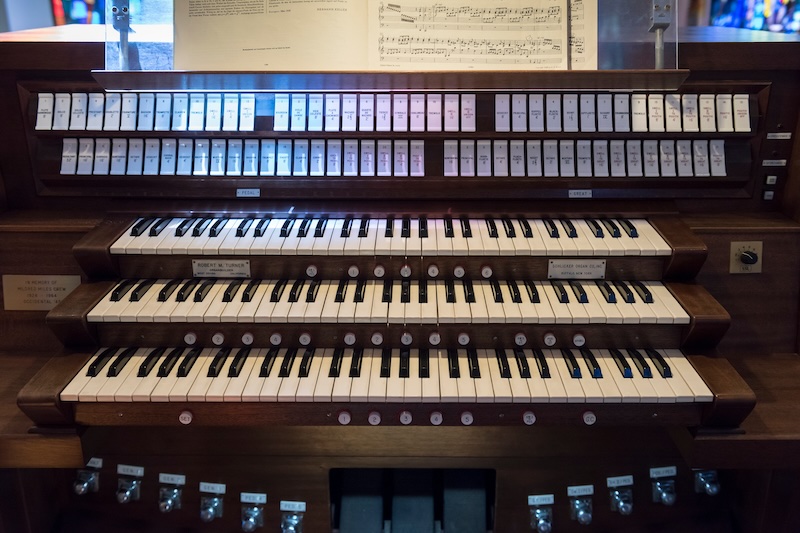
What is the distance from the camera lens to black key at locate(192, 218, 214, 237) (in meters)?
2.15

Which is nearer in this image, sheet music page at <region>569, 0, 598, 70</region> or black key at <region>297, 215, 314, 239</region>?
sheet music page at <region>569, 0, 598, 70</region>

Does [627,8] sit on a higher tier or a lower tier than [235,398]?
higher

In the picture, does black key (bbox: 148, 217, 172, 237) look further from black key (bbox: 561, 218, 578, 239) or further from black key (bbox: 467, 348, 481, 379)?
black key (bbox: 561, 218, 578, 239)

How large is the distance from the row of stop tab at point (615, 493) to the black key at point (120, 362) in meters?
1.34

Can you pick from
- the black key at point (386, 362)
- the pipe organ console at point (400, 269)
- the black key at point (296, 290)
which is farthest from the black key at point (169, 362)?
the black key at point (386, 362)

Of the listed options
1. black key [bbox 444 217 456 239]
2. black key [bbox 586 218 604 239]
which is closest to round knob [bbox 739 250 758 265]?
black key [bbox 586 218 604 239]

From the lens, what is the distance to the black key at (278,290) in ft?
6.57

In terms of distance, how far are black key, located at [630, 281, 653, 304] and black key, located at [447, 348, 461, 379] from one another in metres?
0.58

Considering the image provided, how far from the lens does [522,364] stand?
1901 mm

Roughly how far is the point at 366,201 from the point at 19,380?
124cm

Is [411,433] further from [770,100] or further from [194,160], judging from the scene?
[770,100]

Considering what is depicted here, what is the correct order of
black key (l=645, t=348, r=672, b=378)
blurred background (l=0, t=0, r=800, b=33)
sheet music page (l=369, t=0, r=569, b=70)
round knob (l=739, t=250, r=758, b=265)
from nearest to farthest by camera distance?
black key (l=645, t=348, r=672, b=378), sheet music page (l=369, t=0, r=569, b=70), round knob (l=739, t=250, r=758, b=265), blurred background (l=0, t=0, r=800, b=33)

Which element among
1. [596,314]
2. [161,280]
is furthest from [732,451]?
[161,280]

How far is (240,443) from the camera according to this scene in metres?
2.19
